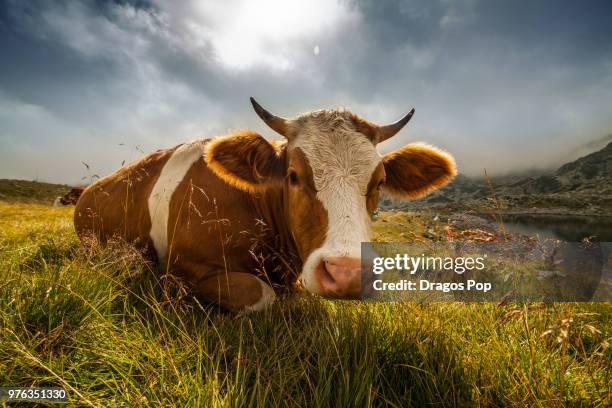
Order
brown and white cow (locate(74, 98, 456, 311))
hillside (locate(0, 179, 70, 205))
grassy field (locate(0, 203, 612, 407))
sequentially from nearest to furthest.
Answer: grassy field (locate(0, 203, 612, 407)) < brown and white cow (locate(74, 98, 456, 311)) < hillside (locate(0, 179, 70, 205))

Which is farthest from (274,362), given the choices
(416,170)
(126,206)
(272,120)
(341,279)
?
(126,206)

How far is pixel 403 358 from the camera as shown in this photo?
7.10 feet

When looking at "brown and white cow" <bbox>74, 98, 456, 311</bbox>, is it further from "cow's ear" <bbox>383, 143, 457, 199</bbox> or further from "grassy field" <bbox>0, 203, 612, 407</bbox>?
"grassy field" <bbox>0, 203, 612, 407</bbox>

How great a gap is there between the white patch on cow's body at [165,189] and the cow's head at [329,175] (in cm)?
106

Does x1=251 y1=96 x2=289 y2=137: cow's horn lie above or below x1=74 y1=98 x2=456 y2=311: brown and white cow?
above

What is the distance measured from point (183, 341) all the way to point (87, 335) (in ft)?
1.95

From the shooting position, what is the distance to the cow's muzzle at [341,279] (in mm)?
2395

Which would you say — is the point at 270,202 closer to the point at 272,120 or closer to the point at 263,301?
the point at 272,120

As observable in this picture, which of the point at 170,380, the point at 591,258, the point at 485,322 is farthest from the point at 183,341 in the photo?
the point at 591,258

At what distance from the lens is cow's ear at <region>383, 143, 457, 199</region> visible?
450 cm

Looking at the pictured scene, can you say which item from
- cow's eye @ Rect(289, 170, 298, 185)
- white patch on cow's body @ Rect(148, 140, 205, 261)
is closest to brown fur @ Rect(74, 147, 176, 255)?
white patch on cow's body @ Rect(148, 140, 205, 261)

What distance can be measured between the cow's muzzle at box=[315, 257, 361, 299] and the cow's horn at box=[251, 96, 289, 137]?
1.91 m

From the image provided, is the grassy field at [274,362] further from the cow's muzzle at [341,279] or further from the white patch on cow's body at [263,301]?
the white patch on cow's body at [263,301]

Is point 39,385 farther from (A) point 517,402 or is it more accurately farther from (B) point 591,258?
(B) point 591,258
